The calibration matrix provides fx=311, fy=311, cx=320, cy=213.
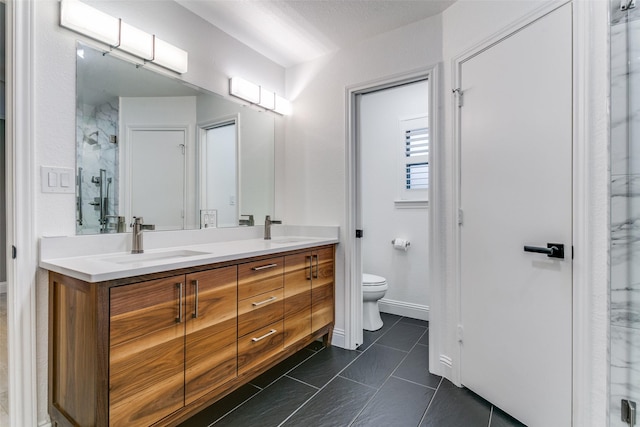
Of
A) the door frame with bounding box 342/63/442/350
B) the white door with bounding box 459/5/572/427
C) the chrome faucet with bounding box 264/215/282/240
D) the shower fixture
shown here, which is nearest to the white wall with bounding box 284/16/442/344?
the door frame with bounding box 342/63/442/350

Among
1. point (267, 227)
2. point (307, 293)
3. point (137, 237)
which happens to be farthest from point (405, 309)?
point (137, 237)

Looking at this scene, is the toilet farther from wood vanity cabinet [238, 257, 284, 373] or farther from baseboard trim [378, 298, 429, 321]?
wood vanity cabinet [238, 257, 284, 373]

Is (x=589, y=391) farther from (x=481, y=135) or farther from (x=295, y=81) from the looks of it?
(x=295, y=81)

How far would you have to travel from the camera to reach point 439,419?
5.26 ft

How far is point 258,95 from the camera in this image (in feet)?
8.27

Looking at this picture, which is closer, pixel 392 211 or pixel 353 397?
pixel 353 397

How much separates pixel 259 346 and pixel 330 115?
1.82 m

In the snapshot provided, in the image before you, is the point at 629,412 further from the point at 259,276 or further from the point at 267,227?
the point at 267,227

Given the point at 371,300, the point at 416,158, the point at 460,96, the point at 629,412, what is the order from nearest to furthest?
the point at 629,412 < the point at 460,96 < the point at 371,300 < the point at 416,158

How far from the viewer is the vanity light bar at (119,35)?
4.89ft

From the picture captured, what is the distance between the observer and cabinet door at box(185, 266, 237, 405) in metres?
1.42

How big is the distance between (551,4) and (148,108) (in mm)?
2159

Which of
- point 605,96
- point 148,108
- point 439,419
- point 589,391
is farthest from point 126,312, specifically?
point 605,96

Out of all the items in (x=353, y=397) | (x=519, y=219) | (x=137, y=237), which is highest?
(x=519, y=219)
